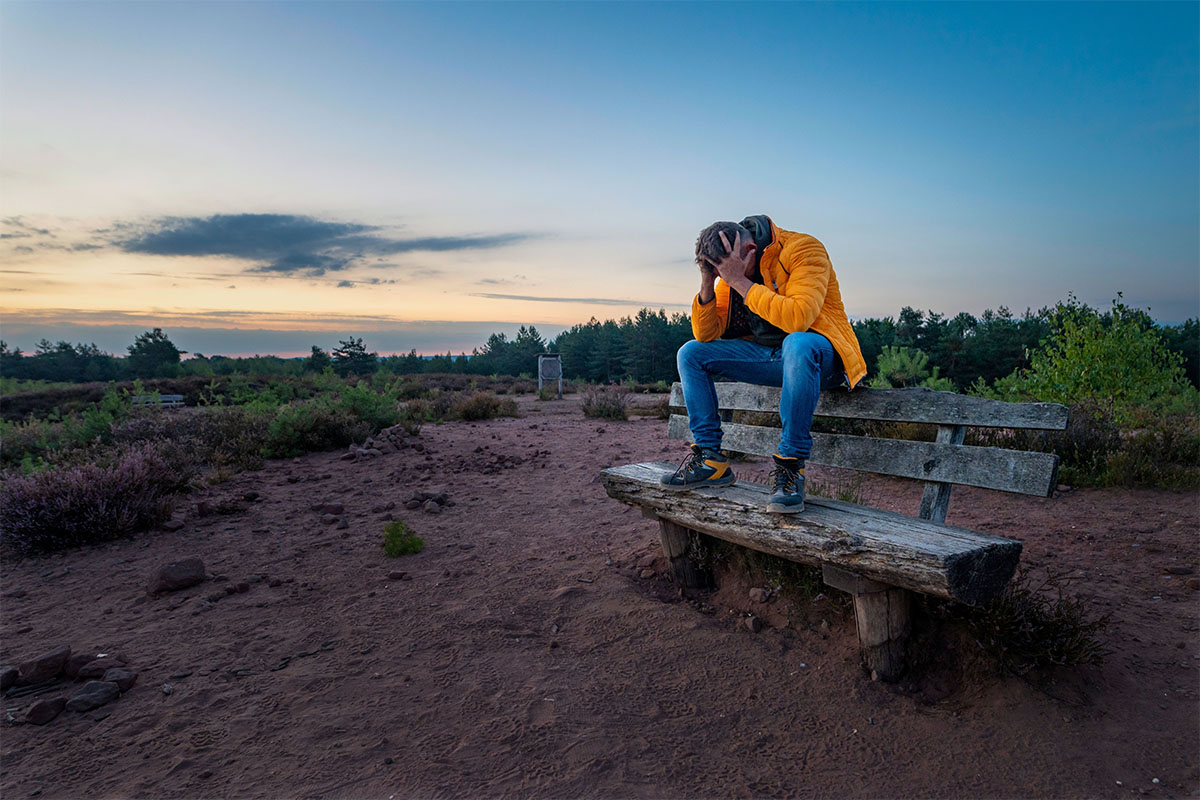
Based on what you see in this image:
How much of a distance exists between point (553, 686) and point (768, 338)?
218 cm

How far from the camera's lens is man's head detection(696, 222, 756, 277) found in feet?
10.3

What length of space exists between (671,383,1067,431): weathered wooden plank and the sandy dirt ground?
107cm

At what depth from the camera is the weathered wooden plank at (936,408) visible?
2.71 meters

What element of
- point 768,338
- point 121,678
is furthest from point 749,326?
point 121,678

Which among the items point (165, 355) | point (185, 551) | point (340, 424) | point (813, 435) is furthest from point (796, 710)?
point (165, 355)

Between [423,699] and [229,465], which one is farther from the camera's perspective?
[229,465]

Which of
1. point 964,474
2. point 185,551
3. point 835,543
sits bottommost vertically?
point 185,551

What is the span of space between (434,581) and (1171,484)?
6410mm

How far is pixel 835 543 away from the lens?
2.55 m

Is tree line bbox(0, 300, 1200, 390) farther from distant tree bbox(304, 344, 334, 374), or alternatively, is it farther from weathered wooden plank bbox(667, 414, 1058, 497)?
weathered wooden plank bbox(667, 414, 1058, 497)

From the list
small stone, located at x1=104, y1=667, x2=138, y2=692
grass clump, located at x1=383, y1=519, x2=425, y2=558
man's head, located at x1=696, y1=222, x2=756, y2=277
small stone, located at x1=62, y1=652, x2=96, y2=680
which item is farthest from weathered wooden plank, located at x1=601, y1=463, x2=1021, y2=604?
small stone, located at x1=62, y1=652, x2=96, y2=680

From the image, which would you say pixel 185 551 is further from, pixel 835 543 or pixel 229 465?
pixel 835 543

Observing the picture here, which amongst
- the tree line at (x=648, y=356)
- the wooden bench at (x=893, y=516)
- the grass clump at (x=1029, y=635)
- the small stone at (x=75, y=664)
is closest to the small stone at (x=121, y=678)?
the small stone at (x=75, y=664)

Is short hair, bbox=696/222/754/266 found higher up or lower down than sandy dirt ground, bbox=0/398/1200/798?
higher up
